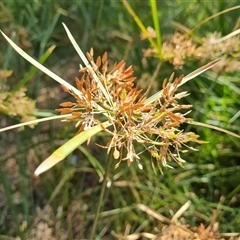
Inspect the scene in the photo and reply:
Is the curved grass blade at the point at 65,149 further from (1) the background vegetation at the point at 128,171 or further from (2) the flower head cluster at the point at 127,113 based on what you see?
(1) the background vegetation at the point at 128,171

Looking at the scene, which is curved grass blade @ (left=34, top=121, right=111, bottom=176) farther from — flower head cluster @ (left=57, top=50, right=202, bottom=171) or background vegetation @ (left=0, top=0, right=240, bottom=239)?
background vegetation @ (left=0, top=0, right=240, bottom=239)

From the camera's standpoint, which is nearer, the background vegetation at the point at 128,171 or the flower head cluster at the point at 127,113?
the flower head cluster at the point at 127,113

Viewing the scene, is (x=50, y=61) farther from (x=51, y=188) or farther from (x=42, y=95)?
(x=51, y=188)

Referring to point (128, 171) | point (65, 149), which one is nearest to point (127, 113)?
point (65, 149)

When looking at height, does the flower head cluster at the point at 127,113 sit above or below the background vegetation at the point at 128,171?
above

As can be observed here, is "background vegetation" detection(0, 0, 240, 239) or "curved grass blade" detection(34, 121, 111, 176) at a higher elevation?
"curved grass blade" detection(34, 121, 111, 176)

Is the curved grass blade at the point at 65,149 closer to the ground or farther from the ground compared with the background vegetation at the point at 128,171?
farther from the ground

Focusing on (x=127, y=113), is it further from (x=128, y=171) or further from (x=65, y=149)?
(x=128, y=171)

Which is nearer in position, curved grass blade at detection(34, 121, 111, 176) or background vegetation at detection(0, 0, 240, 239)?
curved grass blade at detection(34, 121, 111, 176)

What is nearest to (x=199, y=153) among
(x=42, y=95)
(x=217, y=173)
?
(x=217, y=173)

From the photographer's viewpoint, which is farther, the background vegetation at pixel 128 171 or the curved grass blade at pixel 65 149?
the background vegetation at pixel 128 171

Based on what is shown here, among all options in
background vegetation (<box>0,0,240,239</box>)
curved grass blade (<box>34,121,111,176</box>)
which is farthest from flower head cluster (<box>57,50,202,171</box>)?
background vegetation (<box>0,0,240,239</box>)

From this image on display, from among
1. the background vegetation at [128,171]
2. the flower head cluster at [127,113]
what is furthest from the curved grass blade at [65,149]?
the background vegetation at [128,171]
